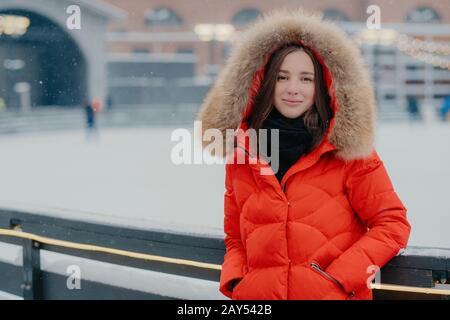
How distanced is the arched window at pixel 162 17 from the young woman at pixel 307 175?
2425cm

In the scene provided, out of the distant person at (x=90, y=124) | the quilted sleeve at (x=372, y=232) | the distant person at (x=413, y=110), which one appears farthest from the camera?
the distant person at (x=413, y=110)

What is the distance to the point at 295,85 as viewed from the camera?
62.7 inches

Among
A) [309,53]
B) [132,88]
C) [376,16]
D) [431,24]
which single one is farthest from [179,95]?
[309,53]

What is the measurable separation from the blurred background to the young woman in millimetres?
5884

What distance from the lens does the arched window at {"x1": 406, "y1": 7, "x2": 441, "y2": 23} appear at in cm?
2075

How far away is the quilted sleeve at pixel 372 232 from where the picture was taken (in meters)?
1.47

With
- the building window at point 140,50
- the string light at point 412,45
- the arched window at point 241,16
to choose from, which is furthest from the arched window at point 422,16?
the building window at point 140,50

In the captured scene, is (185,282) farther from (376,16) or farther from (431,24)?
(431,24)

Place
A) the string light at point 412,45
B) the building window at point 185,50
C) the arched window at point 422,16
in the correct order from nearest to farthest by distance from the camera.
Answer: the string light at point 412,45
the arched window at point 422,16
the building window at point 185,50

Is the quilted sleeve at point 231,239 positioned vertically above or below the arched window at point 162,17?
below

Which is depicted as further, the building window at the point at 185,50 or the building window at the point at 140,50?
the building window at the point at 185,50

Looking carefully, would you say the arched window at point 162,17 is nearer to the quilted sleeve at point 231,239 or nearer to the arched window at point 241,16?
the arched window at point 241,16

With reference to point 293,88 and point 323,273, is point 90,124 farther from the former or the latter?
point 323,273

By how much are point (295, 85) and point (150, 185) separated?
224 inches
